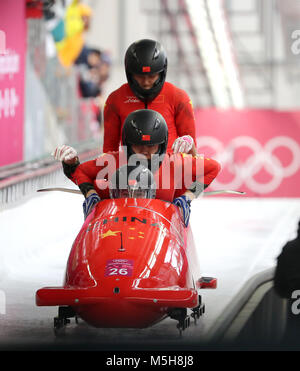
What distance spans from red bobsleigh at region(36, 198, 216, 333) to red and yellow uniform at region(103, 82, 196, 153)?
0.86 meters

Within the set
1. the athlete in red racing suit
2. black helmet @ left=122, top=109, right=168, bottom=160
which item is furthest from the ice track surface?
black helmet @ left=122, top=109, right=168, bottom=160

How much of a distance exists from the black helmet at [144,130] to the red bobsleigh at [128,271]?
244 millimetres

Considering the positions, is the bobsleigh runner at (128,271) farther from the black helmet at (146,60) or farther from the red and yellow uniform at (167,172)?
the black helmet at (146,60)

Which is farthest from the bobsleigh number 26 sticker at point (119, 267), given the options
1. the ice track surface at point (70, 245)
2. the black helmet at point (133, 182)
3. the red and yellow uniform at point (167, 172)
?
the red and yellow uniform at point (167, 172)

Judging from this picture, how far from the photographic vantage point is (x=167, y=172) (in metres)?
3.35

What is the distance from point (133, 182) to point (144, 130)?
22cm

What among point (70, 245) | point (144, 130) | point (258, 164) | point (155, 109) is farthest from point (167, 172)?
point (258, 164)

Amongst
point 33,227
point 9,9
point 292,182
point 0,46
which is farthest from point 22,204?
point 292,182

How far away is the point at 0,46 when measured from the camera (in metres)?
5.23

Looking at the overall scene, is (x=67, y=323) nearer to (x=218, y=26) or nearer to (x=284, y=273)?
(x=284, y=273)

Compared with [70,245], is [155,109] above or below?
above

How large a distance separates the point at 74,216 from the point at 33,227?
4.30 ft

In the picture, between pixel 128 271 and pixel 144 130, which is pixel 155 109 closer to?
pixel 144 130

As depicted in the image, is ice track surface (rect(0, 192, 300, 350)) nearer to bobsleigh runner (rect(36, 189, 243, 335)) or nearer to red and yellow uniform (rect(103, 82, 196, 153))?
bobsleigh runner (rect(36, 189, 243, 335))
